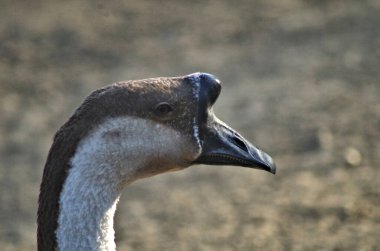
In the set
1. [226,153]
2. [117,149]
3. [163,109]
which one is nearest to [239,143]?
[226,153]

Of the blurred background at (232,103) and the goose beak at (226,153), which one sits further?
the blurred background at (232,103)

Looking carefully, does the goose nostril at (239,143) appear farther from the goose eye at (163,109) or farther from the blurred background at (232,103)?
the blurred background at (232,103)

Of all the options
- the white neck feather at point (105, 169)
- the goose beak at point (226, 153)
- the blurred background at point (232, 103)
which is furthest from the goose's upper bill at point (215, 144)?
the blurred background at point (232, 103)

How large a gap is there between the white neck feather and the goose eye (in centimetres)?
6

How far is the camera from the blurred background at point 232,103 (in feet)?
24.4

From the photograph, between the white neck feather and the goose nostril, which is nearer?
the white neck feather

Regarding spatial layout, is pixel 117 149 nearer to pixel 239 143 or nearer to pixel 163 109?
pixel 163 109

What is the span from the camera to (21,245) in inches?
292

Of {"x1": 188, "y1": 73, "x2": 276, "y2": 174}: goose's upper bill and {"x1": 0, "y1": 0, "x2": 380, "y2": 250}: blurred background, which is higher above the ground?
{"x1": 0, "y1": 0, "x2": 380, "y2": 250}: blurred background

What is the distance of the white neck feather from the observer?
4.12 m

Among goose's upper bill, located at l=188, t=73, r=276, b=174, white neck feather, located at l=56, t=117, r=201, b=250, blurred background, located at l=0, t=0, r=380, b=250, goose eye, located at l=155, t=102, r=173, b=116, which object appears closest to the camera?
white neck feather, located at l=56, t=117, r=201, b=250

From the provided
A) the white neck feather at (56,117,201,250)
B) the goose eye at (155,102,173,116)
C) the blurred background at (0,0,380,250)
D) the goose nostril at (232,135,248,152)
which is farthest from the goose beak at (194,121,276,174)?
the blurred background at (0,0,380,250)

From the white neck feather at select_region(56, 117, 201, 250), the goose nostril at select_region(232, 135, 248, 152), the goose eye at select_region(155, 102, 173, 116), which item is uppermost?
the goose eye at select_region(155, 102, 173, 116)

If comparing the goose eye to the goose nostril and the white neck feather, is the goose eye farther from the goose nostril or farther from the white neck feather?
the goose nostril
